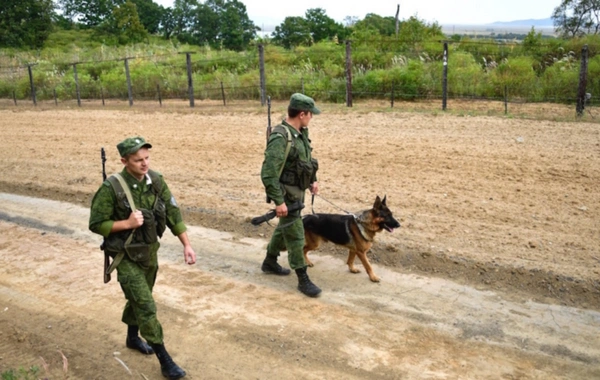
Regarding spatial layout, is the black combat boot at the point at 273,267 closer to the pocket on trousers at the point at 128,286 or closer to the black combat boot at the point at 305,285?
the black combat boot at the point at 305,285

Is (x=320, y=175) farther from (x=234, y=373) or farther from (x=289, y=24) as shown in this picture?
(x=289, y=24)

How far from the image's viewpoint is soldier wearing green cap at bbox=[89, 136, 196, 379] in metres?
4.33

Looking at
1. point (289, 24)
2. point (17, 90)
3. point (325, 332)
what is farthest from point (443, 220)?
point (289, 24)

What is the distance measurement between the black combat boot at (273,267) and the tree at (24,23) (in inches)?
1649

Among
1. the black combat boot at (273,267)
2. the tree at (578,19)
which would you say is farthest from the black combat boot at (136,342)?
the tree at (578,19)

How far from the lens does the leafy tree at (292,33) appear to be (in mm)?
36281

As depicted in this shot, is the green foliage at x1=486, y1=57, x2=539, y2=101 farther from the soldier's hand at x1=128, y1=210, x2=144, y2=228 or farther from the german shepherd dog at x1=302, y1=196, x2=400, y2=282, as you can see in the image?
the soldier's hand at x1=128, y1=210, x2=144, y2=228

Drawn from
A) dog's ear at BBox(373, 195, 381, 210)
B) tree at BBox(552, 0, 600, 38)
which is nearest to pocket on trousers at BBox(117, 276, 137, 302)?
dog's ear at BBox(373, 195, 381, 210)

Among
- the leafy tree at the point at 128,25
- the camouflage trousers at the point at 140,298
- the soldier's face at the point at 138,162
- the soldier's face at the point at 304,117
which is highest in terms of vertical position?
the leafy tree at the point at 128,25

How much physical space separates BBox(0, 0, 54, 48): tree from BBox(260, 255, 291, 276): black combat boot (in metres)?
41.9

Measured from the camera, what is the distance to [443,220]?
7.95 meters

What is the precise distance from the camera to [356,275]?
6484 mm

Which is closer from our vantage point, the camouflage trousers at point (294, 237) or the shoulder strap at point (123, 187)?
the shoulder strap at point (123, 187)

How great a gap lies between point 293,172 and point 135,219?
80.5 inches
